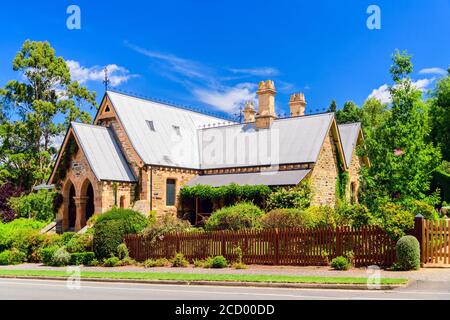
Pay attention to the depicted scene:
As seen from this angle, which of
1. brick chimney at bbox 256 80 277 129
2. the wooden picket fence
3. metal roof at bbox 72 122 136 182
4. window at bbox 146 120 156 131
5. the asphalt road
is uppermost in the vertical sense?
brick chimney at bbox 256 80 277 129

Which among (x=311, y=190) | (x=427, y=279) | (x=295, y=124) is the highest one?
(x=295, y=124)

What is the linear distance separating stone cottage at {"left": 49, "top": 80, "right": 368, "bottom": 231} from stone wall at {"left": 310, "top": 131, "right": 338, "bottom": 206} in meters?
0.06

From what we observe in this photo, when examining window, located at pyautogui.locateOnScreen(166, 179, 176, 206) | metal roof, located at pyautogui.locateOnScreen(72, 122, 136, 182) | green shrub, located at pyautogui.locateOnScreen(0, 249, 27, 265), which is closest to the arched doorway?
metal roof, located at pyautogui.locateOnScreen(72, 122, 136, 182)

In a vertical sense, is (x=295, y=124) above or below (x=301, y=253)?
above

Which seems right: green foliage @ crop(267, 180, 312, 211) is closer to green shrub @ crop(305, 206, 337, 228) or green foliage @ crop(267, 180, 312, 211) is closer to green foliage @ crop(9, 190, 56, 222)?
green shrub @ crop(305, 206, 337, 228)

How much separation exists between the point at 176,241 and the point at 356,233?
8723mm

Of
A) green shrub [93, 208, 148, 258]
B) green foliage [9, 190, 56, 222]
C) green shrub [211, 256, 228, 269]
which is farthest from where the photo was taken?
green foliage [9, 190, 56, 222]

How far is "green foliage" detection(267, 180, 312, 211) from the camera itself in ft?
102

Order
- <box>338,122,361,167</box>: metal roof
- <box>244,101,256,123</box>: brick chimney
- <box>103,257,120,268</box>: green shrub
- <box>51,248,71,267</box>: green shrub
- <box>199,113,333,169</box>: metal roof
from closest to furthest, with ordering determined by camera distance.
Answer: <box>103,257,120,268</box>: green shrub → <box>51,248,71,267</box>: green shrub → <box>199,113,333,169</box>: metal roof → <box>338,122,361,167</box>: metal roof → <box>244,101,256,123</box>: brick chimney

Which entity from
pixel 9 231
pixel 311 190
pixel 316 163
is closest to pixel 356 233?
pixel 311 190

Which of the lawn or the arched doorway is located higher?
the arched doorway
